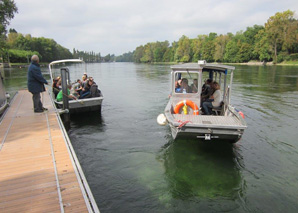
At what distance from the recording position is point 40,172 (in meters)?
4.53

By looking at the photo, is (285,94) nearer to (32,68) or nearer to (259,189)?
(259,189)

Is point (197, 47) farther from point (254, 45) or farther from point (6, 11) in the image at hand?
point (6, 11)

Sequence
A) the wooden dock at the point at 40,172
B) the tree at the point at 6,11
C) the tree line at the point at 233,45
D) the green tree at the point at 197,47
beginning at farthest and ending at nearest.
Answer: the green tree at the point at 197,47 < the tree line at the point at 233,45 < the tree at the point at 6,11 < the wooden dock at the point at 40,172

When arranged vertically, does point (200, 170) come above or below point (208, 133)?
below

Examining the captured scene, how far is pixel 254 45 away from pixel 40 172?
90.9m

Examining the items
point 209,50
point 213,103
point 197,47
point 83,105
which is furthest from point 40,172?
point 197,47

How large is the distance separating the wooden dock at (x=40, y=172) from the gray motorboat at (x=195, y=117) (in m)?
3.06

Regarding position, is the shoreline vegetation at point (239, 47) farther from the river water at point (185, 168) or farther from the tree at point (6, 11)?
the river water at point (185, 168)

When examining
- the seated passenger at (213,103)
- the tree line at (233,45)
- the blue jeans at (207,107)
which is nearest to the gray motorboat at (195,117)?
the seated passenger at (213,103)

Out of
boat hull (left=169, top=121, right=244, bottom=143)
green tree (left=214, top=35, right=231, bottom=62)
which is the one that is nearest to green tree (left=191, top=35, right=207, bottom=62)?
green tree (left=214, top=35, right=231, bottom=62)

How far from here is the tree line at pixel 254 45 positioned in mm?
Answer: 69250

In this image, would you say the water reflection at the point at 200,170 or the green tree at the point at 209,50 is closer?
the water reflection at the point at 200,170

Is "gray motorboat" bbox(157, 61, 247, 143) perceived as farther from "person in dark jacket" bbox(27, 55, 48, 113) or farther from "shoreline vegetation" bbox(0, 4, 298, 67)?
"shoreline vegetation" bbox(0, 4, 298, 67)

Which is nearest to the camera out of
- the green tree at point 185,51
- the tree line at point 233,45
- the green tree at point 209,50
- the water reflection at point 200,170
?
the water reflection at point 200,170
